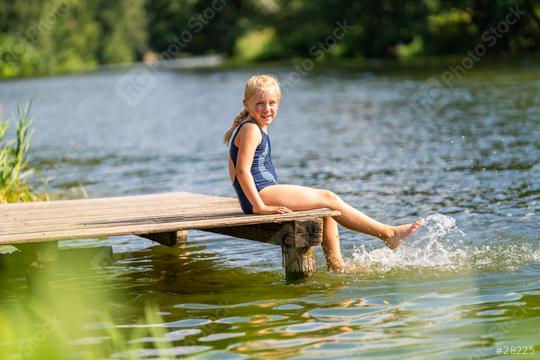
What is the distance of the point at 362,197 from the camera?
11602 millimetres

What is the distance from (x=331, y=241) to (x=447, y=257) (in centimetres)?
110

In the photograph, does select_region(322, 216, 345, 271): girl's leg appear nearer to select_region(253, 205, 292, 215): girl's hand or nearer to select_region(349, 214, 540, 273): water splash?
select_region(349, 214, 540, 273): water splash

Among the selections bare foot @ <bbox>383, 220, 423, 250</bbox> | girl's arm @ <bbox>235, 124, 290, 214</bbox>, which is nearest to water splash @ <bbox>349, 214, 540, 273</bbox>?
bare foot @ <bbox>383, 220, 423, 250</bbox>

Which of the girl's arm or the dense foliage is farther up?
the dense foliage

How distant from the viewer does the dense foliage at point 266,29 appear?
4428 centimetres

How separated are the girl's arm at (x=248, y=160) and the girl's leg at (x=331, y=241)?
476 millimetres

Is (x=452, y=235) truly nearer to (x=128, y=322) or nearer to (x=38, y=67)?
(x=128, y=322)

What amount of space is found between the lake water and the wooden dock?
358 millimetres

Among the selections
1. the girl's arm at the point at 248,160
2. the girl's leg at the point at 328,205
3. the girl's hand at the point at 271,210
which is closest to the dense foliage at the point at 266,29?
the girl's leg at the point at 328,205

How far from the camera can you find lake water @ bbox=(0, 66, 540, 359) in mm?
6031

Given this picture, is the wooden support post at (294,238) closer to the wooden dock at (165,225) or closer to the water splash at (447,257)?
the wooden dock at (165,225)

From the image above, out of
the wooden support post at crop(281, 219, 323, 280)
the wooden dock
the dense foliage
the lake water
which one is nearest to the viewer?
the lake water

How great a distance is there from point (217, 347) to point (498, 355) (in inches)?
66.4

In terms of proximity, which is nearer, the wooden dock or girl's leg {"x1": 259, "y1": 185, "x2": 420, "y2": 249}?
the wooden dock
